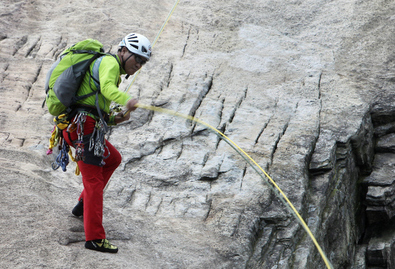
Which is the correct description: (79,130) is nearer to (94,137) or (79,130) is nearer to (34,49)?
(94,137)

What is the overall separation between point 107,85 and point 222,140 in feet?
13.2

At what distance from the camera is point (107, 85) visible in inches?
172

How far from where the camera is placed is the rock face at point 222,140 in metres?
5.82

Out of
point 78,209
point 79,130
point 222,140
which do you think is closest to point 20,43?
point 222,140

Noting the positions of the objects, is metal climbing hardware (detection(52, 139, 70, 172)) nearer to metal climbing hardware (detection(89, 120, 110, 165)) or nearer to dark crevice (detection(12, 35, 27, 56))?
metal climbing hardware (detection(89, 120, 110, 165))

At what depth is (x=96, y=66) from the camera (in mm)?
4699

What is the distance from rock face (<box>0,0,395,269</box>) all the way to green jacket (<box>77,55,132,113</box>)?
63.9 inches

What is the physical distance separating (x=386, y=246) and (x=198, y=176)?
4130mm

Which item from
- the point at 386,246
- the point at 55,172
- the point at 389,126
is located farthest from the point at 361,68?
the point at 55,172

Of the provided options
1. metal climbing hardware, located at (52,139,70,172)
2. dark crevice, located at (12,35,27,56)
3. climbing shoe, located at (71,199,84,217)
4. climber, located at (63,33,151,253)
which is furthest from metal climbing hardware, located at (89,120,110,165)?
dark crevice, located at (12,35,27,56)

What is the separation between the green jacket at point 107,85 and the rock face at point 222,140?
5.32 ft

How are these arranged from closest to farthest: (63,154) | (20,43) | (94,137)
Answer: (94,137), (63,154), (20,43)

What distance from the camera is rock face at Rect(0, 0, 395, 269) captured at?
5824mm

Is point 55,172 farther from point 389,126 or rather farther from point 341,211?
point 389,126
